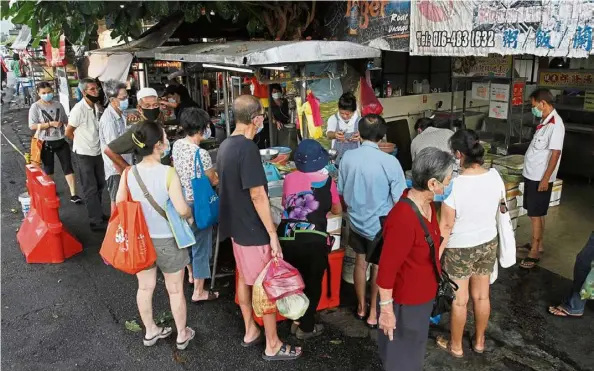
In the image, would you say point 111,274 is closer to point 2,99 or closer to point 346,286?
point 346,286

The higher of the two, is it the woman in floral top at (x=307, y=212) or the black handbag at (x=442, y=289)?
the woman in floral top at (x=307, y=212)

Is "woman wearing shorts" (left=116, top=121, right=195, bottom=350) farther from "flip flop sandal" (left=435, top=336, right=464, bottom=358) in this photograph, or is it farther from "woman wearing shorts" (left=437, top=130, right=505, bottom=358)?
"flip flop sandal" (left=435, top=336, right=464, bottom=358)

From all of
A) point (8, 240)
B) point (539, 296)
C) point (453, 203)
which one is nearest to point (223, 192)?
point (453, 203)

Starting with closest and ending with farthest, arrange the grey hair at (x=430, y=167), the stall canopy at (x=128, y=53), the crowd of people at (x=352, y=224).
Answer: the grey hair at (x=430, y=167)
the crowd of people at (x=352, y=224)
the stall canopy at (x=128, y=53)

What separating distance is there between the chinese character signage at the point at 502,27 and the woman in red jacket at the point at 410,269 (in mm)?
2376

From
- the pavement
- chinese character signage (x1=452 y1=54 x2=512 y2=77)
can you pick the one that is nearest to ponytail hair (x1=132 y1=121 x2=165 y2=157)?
the pavement

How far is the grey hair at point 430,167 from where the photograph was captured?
2678 millimetres

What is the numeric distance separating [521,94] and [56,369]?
279 inches

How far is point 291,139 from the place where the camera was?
27.7ft

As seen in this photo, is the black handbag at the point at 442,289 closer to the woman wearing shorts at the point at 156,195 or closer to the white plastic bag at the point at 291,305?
the white plastic bag at the point at 291,305

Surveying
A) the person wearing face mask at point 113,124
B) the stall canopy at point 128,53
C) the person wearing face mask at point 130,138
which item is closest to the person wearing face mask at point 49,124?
the stall canopy at point 128,53

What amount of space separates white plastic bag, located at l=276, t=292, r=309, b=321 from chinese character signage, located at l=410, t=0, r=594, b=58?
3.19 m

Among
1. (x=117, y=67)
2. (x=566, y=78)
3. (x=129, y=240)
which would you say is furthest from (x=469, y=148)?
(x=566, y=78)

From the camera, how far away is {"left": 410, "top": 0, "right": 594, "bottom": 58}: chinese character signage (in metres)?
4.13
